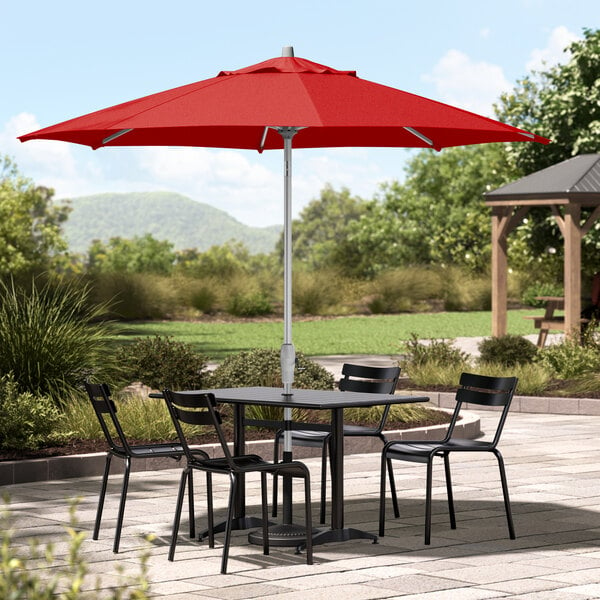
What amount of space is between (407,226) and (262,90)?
154 feet

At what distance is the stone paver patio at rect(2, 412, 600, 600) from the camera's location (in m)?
5.90

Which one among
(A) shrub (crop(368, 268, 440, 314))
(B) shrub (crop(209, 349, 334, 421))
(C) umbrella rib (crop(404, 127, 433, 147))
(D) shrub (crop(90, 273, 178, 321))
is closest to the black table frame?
(C) umbrella rib (crop(404, 127, 433, 147))

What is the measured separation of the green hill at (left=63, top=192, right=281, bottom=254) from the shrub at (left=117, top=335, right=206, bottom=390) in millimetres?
141741

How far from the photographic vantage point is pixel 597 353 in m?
14.9

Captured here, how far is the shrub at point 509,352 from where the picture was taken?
15.4m

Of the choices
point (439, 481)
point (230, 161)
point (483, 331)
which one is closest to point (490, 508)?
point (439, 481)

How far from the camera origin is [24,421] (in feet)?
31.8

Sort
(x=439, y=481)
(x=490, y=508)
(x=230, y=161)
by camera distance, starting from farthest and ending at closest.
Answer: (x=230, y=161) → (x=439, y=481) → (x=490, y=508)

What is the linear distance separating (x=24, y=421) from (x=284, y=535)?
3.40 metres

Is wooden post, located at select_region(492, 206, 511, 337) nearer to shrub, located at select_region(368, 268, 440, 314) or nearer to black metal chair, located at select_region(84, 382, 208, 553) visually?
black metal chair, located at select_region(84, 382, 208, 553)

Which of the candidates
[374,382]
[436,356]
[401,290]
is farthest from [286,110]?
[401,290]

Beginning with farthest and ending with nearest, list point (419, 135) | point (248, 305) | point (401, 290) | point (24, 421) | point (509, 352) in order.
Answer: point (401, 290) → point (248, 305) → point (509, 352) → point (24, 421) → point (419, 135)

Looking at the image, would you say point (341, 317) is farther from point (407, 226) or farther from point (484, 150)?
point (484, 150)

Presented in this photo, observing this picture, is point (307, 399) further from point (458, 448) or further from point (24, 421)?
point (24, 421)
